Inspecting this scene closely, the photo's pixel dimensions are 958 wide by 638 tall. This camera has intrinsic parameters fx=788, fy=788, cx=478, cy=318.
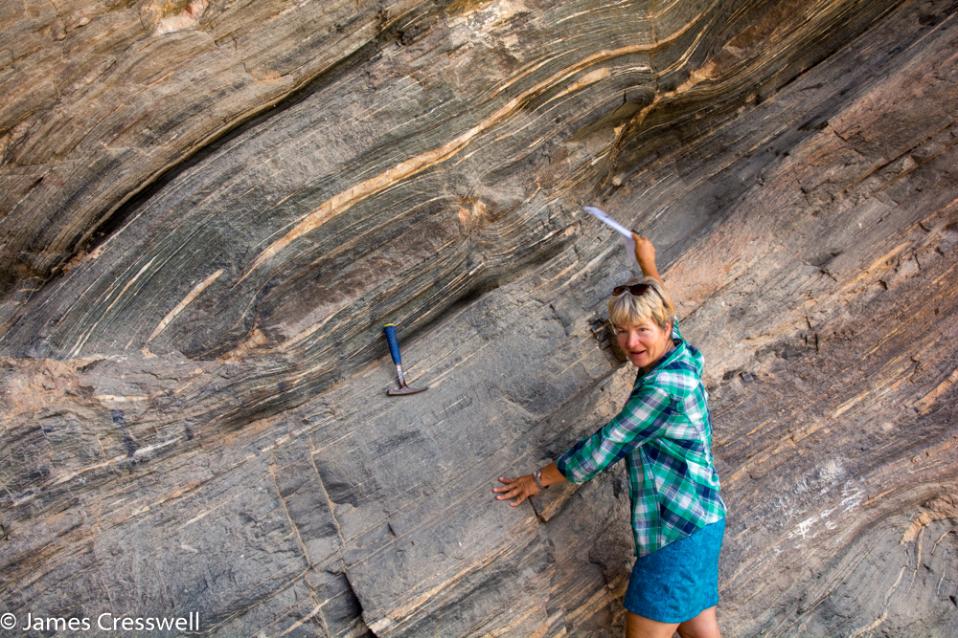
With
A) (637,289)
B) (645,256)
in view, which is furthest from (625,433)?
(645,256)

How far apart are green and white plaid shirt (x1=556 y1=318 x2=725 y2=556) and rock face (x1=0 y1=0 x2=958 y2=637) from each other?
65 cm

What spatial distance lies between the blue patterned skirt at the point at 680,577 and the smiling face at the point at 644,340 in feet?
2.81

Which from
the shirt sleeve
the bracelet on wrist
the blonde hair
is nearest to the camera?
the shirt sleeve

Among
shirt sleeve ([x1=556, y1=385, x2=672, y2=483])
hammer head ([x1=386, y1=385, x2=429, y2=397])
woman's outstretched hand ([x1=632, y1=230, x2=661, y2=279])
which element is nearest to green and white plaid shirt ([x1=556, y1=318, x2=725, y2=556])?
shirt sleeve ([x1=556, y1=385, x2=672, y2=483])

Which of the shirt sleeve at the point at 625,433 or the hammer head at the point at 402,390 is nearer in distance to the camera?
the shirt sleeve at the point at 625,433

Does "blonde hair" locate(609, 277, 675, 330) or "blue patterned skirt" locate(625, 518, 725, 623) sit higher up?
"blonde hair" locate(609, 277, 675, 330)

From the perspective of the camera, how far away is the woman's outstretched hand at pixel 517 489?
4254 millimetres

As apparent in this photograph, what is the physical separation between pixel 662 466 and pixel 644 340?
2.06 ft

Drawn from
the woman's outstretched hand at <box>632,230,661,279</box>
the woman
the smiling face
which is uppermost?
the woman's outstretched hand at <box>632,230,661,279</box>

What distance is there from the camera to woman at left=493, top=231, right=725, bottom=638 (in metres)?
3.76

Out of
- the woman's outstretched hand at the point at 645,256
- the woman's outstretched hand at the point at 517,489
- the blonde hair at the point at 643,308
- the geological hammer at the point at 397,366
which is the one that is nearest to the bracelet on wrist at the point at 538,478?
the woman's outstretched hand at the point at 517,489

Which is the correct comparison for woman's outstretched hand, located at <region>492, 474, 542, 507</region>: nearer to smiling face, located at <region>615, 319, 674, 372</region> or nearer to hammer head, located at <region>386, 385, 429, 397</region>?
hammer head, located at <region>386, 385, 429, 397</region>

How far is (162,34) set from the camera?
3984mm

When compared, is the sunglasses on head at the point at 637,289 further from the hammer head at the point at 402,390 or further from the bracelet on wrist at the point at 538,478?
the hammer head at the point at 402,390
